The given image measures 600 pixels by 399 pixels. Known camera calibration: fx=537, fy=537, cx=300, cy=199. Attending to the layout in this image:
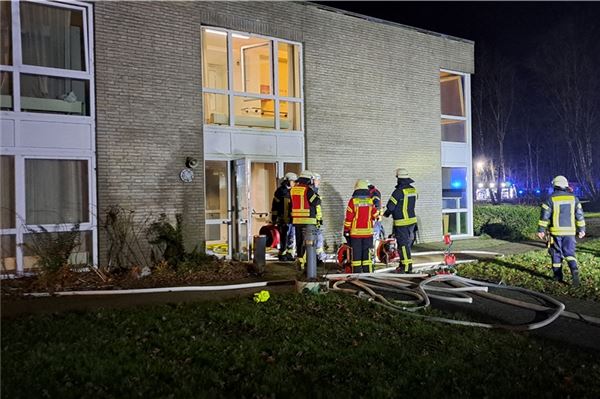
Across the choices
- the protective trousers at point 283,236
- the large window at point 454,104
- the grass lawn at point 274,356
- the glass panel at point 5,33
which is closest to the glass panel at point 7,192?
the glass panel at point 5,33

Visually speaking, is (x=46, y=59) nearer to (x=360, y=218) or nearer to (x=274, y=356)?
(x=360, y=218)

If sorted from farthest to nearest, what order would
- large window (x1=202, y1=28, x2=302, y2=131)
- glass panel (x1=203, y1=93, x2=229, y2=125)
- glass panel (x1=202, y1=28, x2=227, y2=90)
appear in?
glass panel (x1=202, y1=28, x2=227, y2=90) < large window (x1=202, y1=28, x2=302, y2=131) < glass panel (x1=203, y1=93, x2=229, y2=125)

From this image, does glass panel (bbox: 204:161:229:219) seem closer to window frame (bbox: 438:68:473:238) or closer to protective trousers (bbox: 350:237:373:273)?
protective trousers (bbox: 350:237:373:273)

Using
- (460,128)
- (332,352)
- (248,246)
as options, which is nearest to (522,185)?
(460,128)

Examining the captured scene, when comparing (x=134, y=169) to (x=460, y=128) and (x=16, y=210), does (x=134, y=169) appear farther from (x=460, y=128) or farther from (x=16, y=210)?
(x=460, y=128)

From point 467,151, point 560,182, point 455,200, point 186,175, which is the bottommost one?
point 455,200

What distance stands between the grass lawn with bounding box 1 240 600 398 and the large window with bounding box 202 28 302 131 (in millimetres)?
6126

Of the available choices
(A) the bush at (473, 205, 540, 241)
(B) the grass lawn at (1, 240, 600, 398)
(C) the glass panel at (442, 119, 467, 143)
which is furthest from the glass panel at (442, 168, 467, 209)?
(B) the grass lawn at (1, 240, 600, 398)

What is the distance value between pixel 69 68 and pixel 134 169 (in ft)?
7.48

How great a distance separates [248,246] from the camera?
11.8m

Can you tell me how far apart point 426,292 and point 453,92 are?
34.8ft

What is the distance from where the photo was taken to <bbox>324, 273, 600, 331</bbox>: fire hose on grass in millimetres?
6910

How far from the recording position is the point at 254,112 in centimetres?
1295

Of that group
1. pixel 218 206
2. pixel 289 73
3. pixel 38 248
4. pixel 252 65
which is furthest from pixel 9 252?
pixel 289 73
